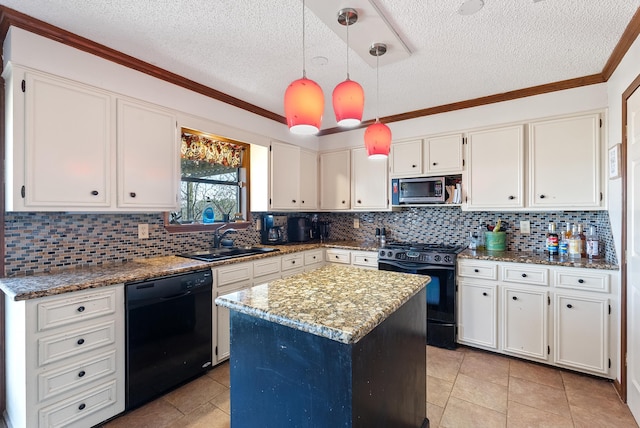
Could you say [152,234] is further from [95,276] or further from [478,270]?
[478,270]

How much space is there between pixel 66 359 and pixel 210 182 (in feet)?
6.36

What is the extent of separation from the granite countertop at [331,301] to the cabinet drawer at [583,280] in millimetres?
1551

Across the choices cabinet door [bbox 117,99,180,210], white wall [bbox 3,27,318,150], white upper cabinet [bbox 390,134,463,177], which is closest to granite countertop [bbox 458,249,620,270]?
white upper cabinet [bbox 390,134,463,177]

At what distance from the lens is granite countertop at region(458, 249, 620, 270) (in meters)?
2.40

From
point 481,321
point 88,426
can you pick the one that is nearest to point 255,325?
point 88,426

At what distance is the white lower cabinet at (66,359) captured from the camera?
1655 millimetres

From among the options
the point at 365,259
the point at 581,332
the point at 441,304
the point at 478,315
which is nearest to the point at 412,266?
the point at 441,304

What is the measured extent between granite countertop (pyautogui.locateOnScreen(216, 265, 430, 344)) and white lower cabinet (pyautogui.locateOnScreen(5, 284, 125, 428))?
1053mm

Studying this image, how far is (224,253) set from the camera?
3020 millimetres

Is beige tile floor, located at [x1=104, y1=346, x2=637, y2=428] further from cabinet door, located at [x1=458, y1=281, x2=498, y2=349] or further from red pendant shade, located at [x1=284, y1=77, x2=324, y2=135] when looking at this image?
red pendant shade, located at [x1=284, y1=77, x2=324, y2=135]

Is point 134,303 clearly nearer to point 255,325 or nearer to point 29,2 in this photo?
point 255,325

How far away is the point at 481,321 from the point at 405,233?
132cm

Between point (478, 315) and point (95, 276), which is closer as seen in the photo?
point (95, 276)

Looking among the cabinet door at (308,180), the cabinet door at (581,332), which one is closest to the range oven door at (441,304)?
the cabinet door at (581,332)
